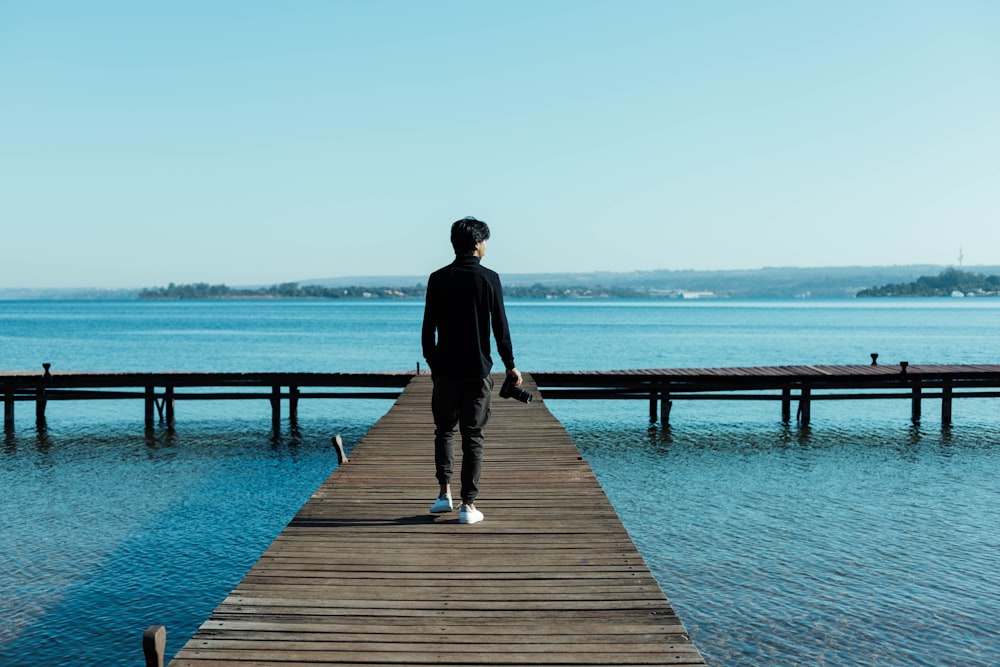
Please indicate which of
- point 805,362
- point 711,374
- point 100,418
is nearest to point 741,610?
point 711,374

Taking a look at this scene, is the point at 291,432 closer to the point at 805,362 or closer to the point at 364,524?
the point at 364,524

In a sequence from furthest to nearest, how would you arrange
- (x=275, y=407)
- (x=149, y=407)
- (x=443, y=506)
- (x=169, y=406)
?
1. (x=169, y=406)
2. (x=149, y=407)
3. (x=275, y=407)
4. (x=443, y=506)

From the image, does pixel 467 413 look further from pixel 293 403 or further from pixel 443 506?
pixel 293 403

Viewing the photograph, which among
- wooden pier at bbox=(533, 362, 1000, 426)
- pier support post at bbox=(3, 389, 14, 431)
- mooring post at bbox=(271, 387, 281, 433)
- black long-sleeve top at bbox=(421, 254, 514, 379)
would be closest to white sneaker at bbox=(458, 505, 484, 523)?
black long-sleeve top at bbox=(421, 254, 514, 379)

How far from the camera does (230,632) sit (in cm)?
446

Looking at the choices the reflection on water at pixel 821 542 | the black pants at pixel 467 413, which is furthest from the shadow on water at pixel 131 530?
the reflection on water at pixel 821 542

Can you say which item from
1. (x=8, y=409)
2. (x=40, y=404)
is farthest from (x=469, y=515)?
(x=40, y=404)

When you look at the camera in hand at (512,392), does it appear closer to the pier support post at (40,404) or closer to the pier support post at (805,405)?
the pier support post at (805,405)

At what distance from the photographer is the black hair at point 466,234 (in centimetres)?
641

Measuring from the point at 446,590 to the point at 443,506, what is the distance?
1.84 meters

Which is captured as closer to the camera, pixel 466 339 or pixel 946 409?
pixel 466 339

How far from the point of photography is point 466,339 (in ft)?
21.2

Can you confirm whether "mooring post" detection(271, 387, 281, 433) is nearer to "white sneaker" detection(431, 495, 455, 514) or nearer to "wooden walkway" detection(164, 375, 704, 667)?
"wooden walkway" detection(164, 375, 704, 667)

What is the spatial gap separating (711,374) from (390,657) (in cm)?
1778
